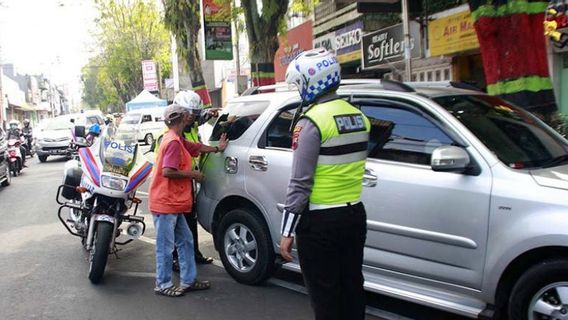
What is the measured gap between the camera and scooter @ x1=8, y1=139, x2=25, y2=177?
50.9 feet

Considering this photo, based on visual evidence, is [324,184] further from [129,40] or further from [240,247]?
[129,40]

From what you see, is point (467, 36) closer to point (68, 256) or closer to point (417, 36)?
point (417, 36)

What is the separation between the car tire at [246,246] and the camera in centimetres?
506

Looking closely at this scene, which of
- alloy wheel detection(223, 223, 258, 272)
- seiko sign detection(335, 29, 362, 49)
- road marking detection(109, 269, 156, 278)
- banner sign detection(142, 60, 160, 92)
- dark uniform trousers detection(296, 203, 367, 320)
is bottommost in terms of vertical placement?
road marking detection(109, 269, 156, 278)

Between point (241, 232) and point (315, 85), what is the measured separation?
2.50 metres

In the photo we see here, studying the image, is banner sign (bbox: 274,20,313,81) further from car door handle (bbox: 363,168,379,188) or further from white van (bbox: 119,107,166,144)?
car door handle (bbox: 363,168,379,188)

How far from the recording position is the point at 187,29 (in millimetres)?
15781

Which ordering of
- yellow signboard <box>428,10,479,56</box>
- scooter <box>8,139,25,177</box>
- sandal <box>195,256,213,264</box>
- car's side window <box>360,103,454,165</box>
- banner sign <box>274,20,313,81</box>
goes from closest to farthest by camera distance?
car's side window <box>360,103,454,165</box>, sandal <box>195,256,213,264</box>, yellow signboard <box>428,10,479,56</box>, scooter <box>8,139,25,177</box>, banner sign <box>274,20,313,81</box>

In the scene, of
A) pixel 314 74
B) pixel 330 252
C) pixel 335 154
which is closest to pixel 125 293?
pixel 330 252

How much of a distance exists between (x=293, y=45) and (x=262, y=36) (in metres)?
9.67

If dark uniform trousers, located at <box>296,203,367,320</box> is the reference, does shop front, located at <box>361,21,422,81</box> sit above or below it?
above

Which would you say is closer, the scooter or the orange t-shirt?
the orange t-shirt

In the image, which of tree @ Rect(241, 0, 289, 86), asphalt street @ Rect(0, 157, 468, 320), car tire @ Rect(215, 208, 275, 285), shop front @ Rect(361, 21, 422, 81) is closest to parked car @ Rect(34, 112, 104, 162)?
shop front @ Rect(361, 21, 422, 81)

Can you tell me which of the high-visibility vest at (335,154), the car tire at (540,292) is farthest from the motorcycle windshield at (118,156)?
the car tire at (540,292)
